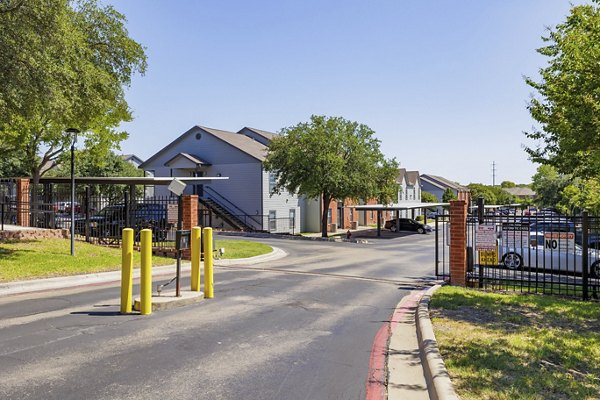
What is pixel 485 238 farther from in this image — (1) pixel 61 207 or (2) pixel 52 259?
(1) pixel 61 207

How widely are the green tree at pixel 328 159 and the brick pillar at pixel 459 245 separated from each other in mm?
20523

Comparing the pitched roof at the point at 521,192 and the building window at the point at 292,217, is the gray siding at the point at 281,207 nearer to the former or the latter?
the building window at the point at 292,217

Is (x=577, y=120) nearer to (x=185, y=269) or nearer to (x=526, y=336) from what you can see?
(x=526, y=336)

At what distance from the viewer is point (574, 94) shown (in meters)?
9.51

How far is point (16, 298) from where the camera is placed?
9641mm

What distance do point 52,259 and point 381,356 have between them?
11.0m

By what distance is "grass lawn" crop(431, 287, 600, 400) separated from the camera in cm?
470

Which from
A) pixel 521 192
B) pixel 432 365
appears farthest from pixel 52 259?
pixel 521 192

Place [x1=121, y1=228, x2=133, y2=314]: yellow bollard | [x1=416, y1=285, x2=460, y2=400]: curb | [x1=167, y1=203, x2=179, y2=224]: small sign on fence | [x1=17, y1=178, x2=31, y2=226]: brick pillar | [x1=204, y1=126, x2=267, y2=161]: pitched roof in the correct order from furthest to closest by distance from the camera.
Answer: [x1=204, y1=126, x2=267, y2=161]: pitched roof
[x1=17, y1=178, x2=31, y2=226]: brick pillar
[x1=167, y1=203, x2=179, y2=224]: small sign on fence
[x1=121, y1=228, x2=133, y2=314]: yellow bollard
[x1=416, y1=285, x2=460, y2=400]: curb

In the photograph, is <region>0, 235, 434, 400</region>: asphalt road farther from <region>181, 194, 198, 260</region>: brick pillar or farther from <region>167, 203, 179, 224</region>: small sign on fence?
<region>167, 203, 179, 224</region>: small sign on fence

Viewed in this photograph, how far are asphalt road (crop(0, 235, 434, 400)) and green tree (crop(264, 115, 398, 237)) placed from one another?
72.8 feet

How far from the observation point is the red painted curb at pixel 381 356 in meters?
4.98

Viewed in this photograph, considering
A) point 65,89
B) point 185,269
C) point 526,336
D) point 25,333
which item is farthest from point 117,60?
point 526,336

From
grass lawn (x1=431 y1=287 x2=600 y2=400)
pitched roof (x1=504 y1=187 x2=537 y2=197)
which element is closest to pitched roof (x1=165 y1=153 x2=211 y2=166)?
grass lawn (x1=431 y1=287 x2=600 y2=400)
